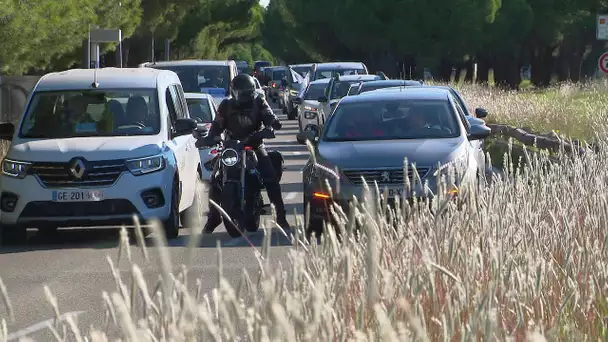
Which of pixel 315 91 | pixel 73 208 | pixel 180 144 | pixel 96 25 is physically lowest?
pixel 315 91

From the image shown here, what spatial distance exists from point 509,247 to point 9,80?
30.0m

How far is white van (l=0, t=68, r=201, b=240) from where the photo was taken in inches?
541

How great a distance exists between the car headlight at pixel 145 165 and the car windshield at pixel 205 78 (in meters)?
12.4

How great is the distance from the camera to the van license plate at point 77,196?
44.9 feet

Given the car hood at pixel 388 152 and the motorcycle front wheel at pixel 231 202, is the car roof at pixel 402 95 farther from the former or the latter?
the motorcycle front wheel at pixel 231 202

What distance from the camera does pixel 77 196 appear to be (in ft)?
44.9

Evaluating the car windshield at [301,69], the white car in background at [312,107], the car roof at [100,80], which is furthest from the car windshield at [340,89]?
the car windshield at [301,69]

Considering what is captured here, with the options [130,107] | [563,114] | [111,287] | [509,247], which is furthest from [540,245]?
[563,114]

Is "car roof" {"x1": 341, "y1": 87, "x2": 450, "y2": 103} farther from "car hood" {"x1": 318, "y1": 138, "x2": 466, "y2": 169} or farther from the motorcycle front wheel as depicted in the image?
the motorcycle front wheel

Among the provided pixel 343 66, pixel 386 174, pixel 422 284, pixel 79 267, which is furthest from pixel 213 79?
pixel 422 284

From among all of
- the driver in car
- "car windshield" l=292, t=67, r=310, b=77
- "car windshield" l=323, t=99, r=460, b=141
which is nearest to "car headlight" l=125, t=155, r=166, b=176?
"car windshield" l=323, t=99, r=460, b=141

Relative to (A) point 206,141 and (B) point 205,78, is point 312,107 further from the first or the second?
(A) point 206,141

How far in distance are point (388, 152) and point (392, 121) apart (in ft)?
4.32

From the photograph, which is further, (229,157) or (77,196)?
(229,157)
